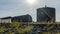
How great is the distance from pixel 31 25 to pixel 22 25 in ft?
1.48

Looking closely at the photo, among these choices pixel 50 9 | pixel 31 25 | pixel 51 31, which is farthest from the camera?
pixel 50 9

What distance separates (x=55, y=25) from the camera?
8.19 m

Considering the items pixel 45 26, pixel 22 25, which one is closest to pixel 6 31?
pixel 22 25

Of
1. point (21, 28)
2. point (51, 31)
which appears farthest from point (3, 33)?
point (51, 31)

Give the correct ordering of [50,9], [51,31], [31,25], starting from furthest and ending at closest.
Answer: [50,9] → [31,25] → [51,31]

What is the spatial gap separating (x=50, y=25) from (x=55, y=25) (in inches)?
7.8

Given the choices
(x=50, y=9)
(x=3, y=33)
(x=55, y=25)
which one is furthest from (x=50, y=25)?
(x=50, y=9)

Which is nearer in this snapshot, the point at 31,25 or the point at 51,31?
the point at 51,31

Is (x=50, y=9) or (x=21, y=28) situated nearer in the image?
(x=21, y=28)

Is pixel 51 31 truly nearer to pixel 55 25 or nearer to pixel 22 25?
pixel 55 25

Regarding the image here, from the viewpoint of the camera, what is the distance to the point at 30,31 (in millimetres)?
7836

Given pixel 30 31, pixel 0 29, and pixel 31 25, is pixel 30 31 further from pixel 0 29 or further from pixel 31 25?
pixel 0 29

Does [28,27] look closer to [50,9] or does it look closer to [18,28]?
[18,28]

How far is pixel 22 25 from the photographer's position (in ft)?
28.1
